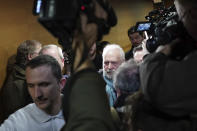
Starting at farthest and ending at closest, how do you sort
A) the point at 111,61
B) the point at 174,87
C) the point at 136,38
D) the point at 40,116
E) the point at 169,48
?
1. the point at 136,38
2. the point at 111,61
3. the point at 40,116
4. the point at 169,48
5. the point at 174,87

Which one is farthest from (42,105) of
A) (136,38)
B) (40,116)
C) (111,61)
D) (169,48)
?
(136,38)

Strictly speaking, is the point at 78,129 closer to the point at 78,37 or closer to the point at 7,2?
the point at 78,37

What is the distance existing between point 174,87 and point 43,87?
3.68 feet

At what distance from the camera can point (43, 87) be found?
1949 millimetres

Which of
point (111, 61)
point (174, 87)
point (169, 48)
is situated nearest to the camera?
point (174, 87)

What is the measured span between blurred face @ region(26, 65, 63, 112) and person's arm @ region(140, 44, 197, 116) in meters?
1.00

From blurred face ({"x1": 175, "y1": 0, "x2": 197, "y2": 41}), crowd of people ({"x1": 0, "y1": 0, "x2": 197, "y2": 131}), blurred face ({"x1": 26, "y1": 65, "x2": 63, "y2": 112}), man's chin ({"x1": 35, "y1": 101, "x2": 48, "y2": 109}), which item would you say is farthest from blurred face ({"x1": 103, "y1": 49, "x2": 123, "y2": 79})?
blurred face ({"x1": 175, "y1": 0, "x2": 197, "y2": 41})

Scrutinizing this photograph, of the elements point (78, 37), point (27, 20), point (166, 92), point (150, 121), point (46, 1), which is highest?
point (27, 20)

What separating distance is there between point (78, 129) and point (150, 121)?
0.83 feet

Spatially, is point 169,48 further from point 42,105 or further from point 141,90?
point 42,105

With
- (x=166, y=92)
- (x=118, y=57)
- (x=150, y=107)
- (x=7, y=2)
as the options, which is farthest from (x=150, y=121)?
(x=7, y=2)

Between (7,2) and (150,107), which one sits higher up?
(7,2)

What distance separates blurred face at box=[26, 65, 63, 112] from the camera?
190 centimetres

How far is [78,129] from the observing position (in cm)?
99
